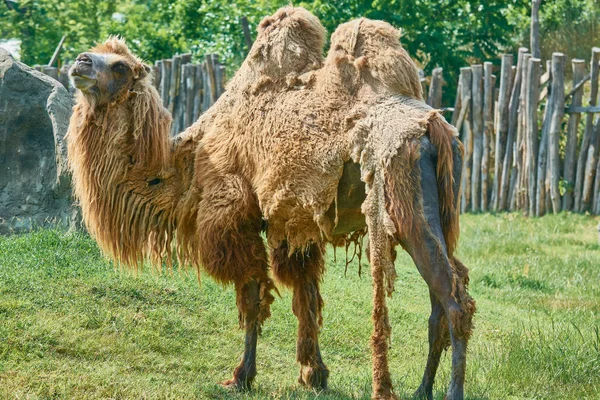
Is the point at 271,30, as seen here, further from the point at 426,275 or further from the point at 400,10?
the point at 400,10

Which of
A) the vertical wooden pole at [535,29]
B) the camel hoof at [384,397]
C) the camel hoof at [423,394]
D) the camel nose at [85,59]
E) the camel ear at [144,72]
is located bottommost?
the camel hoof at [423,394]

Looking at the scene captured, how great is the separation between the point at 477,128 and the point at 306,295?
8.98 m

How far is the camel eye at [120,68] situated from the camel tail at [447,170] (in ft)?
8.26

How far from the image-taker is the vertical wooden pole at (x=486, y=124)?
14992 millimetres

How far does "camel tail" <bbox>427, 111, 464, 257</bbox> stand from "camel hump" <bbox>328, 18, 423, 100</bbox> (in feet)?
1.41

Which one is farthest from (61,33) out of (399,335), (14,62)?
(399,335)

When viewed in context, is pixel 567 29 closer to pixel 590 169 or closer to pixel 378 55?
pixel 590 169

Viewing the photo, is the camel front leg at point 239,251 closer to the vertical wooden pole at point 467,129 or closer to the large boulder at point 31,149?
the large boulder at point 31,149

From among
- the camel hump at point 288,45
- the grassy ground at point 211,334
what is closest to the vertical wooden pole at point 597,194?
the grassy ground at point 211,334

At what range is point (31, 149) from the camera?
976 centimetres

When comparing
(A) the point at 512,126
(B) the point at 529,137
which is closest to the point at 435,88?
(A) the point at 512,126

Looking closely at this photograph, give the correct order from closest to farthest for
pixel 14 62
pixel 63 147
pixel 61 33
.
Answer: pixel 63 147, pixel 14 62, pixel 61 33

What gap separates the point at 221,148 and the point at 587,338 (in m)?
3.49

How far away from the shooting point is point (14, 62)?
9.89m
